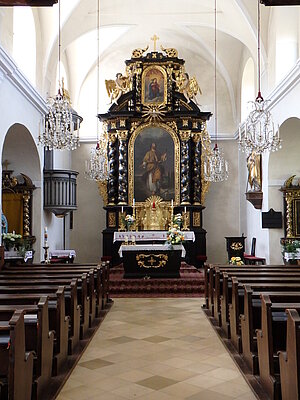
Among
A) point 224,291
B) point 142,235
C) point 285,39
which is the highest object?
point 285,39

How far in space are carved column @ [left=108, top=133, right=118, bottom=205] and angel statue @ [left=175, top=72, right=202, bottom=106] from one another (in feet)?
8.85

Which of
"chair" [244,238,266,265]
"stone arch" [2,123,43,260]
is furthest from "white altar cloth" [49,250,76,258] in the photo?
"chair" [244,238,266,265]

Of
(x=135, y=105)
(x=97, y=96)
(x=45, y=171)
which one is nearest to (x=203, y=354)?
(x=45, y=171)

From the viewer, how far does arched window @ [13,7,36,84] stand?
1348 cm

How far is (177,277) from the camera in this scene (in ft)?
41.5

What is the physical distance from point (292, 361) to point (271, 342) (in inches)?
32.0

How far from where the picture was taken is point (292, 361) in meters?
3.82

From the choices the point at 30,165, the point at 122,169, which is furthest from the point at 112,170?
the point at 30,165

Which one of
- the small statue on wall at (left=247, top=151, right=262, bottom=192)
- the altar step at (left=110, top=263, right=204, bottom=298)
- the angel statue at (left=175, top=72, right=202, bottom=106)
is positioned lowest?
the altar step at (left=110, top=263, right=204, bottom=298)

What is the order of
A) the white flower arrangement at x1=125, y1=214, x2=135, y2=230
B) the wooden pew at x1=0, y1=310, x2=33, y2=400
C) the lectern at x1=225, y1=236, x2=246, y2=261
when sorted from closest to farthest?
the wooden pew at x1=0, y1=310, x2=33, y2=400
the white flower arrangement at x1=125, y1=214, x2=135, y2=230
the lectern at x1=225, y1=236, x2=246, y2=261

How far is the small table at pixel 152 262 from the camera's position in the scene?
41.4 ft

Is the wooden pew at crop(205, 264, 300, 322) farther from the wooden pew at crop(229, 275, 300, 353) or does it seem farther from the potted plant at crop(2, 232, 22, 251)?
the potted plant at crop(2, 232, 22, 251)

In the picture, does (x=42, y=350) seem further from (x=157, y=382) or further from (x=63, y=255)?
(x=63, y=255)

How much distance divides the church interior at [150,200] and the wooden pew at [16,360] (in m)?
0.02
